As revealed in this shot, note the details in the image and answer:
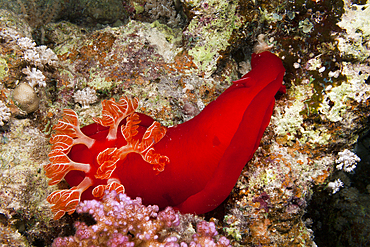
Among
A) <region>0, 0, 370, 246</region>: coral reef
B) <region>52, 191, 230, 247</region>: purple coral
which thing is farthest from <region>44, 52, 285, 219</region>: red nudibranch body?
<region>52, 191, 230, 247</region>: purple coral

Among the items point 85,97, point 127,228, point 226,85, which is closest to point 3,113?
point 85,97

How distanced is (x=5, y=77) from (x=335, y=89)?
3.66m

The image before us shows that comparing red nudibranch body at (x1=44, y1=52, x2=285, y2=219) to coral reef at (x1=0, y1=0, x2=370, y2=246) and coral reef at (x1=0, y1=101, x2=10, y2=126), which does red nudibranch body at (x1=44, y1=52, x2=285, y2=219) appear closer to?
coral reef at (x1=0, y1=0, x2=370, y2=246)

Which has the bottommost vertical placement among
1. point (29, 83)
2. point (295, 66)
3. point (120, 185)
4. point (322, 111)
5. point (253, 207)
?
point (253, 207)

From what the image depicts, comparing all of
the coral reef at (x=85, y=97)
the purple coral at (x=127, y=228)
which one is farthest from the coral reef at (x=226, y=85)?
the purple coral at (x=127, y=228)

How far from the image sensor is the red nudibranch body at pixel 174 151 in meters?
2.29

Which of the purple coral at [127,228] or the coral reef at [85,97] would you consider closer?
the purple coral at [127,228]

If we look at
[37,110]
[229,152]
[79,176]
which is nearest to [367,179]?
[229,152]

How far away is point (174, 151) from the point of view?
8.20ft

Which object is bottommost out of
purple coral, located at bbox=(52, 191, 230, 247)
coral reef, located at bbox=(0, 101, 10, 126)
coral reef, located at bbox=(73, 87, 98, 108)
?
purple coral, located at bbox=(52, 191, 230, 247)

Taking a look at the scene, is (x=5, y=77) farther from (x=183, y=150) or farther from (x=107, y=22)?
(x=107, y=22)

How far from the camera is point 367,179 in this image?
4.17m

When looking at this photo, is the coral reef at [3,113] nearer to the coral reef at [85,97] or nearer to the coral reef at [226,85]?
the coral reef at [226,85]

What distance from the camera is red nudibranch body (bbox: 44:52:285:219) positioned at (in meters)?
2.29
